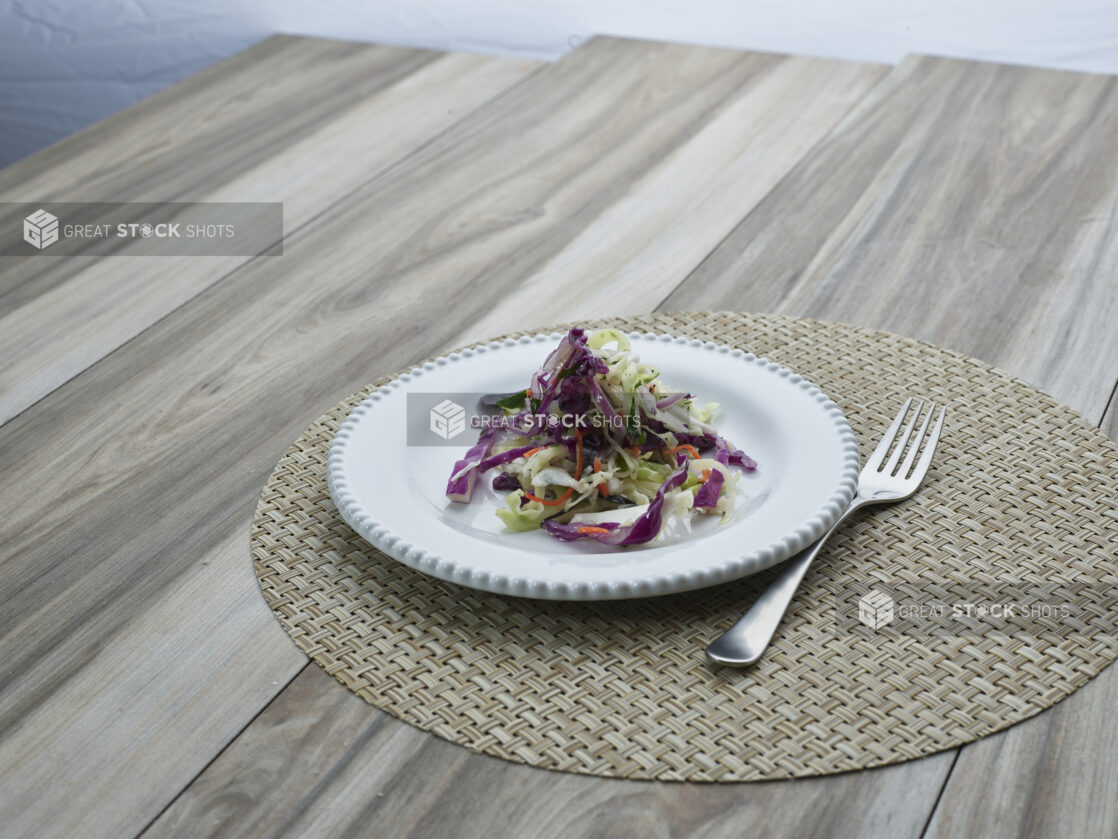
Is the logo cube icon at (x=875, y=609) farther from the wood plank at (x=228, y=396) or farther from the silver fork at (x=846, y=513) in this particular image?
the wood plank at (x=228, y=396)

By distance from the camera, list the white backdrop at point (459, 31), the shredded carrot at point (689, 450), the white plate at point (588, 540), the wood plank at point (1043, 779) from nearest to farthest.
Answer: the wood plank at point (1043, 779), the white plate at point (588, 540), the shredded carrot at point (689, 450), the white backdrop at point (459, 31)

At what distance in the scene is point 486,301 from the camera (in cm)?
117

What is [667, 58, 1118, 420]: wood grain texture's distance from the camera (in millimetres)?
1065

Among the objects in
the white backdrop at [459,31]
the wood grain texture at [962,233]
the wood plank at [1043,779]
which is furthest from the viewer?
the white backdrop at [459,31]

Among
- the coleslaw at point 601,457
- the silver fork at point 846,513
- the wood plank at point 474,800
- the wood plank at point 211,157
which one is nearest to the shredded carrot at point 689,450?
the coleslaw at point 601,457

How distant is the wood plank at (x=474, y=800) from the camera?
58cm

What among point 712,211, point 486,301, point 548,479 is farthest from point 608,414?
point 712,211

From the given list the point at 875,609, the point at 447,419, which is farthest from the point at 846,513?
the point at 447,419

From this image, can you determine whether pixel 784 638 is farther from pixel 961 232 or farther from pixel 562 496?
pixel 961 232

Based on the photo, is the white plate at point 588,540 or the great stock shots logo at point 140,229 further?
the great stock shots logo at point 140,229

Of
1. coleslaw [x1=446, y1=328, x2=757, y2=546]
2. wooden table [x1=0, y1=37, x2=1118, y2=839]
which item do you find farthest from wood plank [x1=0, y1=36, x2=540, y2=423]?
coleslaw [x1=446, y1=328, x2=757, y2=546]

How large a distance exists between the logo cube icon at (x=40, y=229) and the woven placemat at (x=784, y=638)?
649 mm

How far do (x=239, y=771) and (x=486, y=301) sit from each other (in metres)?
0.64

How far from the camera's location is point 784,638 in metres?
0.69
